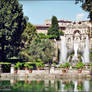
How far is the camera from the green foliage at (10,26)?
171 feet

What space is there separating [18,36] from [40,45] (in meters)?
14.3

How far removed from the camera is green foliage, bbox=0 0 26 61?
171ft

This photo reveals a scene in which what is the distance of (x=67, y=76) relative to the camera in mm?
40312

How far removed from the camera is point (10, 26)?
52.5m

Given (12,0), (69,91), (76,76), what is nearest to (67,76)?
(76,76)

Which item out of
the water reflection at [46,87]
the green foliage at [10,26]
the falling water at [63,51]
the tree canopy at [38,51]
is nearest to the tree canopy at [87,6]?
the water reflection at [46,87]

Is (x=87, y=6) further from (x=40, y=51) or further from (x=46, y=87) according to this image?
(x=40, y=51)

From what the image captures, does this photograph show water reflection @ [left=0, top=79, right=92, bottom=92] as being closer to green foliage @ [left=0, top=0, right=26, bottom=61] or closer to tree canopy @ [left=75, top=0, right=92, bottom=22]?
tree canopy @ [left=75, top=0, right=92, bottom=22]

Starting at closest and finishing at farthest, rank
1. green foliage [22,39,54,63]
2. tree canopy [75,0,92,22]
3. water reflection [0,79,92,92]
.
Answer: water reflection [0,79,92,92] → tree canopy [75,0,92,22] → green foliage [22,39,54,63]

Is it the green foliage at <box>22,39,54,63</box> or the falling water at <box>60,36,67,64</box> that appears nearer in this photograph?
the green foliage at <box>22,39,54,63</box>

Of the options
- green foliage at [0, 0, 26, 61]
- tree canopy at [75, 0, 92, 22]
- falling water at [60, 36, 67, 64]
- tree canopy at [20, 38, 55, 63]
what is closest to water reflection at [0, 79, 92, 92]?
tree canopy at [75, 0, 92, 22]

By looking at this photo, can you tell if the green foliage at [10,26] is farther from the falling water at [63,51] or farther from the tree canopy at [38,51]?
the falling water at [63,51]

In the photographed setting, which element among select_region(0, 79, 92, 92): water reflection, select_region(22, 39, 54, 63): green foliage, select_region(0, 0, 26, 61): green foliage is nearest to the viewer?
select_region(0, 79, 92, 92): water reflection

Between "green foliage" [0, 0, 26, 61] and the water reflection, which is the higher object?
Result: "green foliage" [0, 0, 26, 61]
